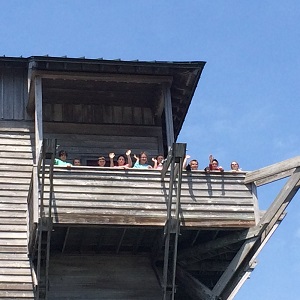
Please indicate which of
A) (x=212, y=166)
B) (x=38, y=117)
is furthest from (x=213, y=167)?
(x=38, y=117)

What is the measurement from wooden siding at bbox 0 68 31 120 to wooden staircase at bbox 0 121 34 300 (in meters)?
0.29

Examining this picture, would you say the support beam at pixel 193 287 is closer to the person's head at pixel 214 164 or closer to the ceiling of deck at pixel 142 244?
the ceiling of deck at pixel 142 244

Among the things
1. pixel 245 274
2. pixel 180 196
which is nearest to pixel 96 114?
pixel 180 196

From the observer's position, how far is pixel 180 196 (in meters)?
21.8

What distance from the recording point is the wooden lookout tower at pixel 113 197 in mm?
21734

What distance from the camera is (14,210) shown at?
2330 centimetres

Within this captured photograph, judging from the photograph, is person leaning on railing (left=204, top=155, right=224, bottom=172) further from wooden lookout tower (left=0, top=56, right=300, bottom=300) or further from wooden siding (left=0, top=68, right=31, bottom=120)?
wooden siding (left=0, top=68, right=31, bottom=120)

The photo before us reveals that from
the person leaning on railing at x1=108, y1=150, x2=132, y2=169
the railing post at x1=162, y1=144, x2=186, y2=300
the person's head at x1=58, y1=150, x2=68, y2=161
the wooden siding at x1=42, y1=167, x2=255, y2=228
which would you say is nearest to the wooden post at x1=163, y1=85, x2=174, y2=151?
the person leaning on railing at x1=108, y1=150, x2=132, y2=169

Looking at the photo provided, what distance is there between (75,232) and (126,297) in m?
1.94

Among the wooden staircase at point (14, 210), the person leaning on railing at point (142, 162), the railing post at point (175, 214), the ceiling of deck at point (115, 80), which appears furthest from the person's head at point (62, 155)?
the railing post at point (175, 214)

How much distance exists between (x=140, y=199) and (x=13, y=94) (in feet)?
16.9

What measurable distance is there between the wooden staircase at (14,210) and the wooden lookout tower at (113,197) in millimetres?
26

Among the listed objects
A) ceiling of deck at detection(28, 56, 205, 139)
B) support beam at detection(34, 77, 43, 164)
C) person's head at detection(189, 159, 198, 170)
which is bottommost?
person's head at detection(189, 159, 198, 170)

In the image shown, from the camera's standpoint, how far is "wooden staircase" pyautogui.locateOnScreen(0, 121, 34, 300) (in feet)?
72.7
